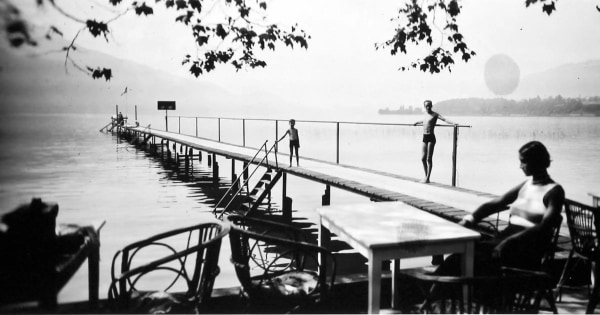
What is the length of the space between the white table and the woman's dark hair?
1.94 feet

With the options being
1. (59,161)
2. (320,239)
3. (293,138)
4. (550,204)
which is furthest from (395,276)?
(59,161)

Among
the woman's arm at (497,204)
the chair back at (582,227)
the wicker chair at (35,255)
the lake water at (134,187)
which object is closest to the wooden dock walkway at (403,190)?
the chair back at (582,227)

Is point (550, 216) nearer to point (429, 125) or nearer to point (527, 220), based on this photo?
point (527, 220)

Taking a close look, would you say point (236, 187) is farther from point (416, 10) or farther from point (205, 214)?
point (416, 10)

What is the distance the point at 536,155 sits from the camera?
3004 mm

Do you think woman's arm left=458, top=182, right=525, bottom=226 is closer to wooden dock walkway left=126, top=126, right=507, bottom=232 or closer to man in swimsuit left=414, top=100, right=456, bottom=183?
wooden dock walkway left=126, top=126, right=507, bottom=232

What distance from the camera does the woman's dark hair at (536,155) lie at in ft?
9.79

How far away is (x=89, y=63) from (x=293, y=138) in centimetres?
836

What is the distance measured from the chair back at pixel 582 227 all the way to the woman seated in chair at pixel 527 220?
64 centimetres

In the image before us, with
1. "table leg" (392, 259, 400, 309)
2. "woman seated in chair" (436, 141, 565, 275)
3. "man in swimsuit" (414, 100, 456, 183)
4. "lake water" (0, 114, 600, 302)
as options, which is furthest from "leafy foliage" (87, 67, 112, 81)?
"man in swimsuit" (414, 100, 456, 183)

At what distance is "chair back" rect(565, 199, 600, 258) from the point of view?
11.6 ft

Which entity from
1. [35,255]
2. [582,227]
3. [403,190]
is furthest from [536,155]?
[403,190]

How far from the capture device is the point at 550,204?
2822 mm

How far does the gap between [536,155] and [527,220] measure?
41 cm
